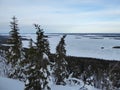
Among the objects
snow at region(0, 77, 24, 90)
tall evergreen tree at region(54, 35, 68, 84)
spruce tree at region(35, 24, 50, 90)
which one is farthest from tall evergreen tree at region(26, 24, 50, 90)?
tall evergreen tree at region(54, 35, 68, 84)

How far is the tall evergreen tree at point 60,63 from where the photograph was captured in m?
27.4

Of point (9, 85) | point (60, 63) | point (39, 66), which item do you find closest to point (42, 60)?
point (39, 66)

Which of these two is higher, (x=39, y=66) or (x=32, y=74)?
(x=39, y=66)

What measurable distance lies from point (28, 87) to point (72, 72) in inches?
1131

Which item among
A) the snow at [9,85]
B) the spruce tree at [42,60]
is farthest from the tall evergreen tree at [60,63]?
the spruce tree at [42,60]

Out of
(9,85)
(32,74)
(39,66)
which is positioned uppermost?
(39,66)

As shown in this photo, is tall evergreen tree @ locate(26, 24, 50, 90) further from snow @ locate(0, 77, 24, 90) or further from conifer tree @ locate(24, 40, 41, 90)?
snow @ locate(0, 77, 24, 90)

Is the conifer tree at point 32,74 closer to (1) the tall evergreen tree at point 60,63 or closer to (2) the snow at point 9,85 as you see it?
(2) the snow at point 9,85

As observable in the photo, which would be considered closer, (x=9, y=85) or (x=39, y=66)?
(x=39, y=66)

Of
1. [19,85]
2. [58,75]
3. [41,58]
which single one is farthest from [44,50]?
[58,75]

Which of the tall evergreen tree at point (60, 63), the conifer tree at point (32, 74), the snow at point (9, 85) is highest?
the conifer tree at point (32, 74)

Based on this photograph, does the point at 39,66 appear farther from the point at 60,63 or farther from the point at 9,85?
the point at 60,63

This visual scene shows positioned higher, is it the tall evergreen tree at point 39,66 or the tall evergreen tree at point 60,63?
the tall evergreen tree at point 39,66

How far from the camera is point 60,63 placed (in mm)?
28031
